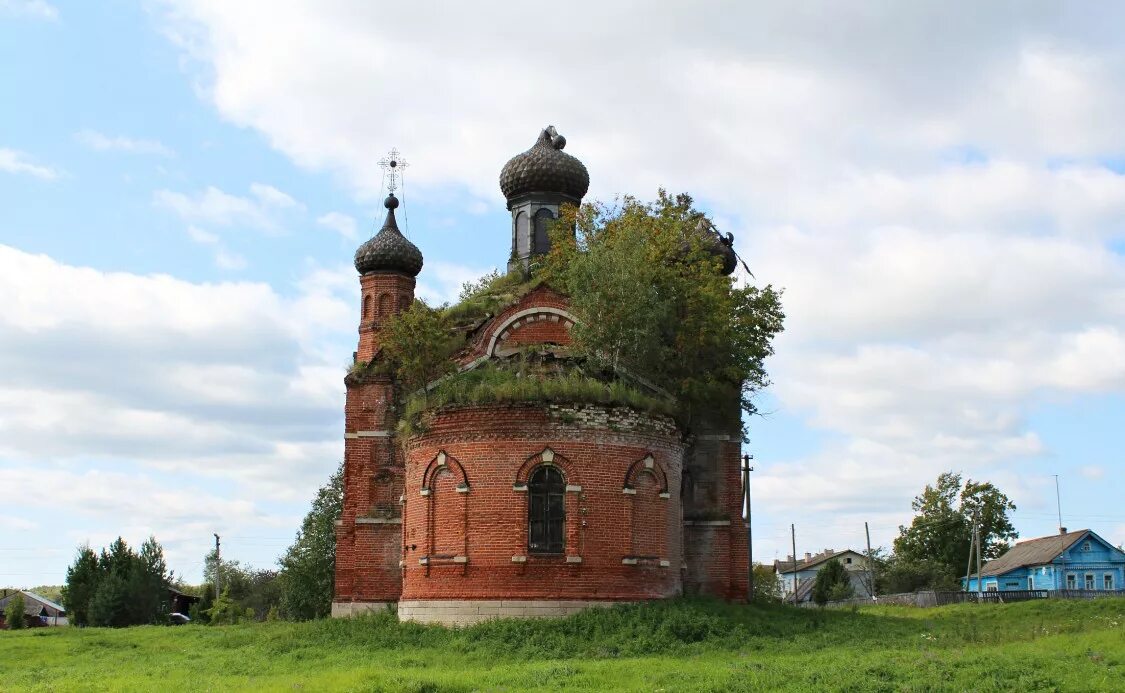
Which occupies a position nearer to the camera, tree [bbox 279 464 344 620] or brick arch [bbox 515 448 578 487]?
brick arch [bbox 515 448 578 487]

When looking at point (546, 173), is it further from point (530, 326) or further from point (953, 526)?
point (953, 526)

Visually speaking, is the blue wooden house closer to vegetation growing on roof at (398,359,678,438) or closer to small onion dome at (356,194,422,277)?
small onion dome at (356,194,422,277)

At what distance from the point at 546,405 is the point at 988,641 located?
9217mm

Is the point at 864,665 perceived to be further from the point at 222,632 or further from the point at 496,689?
the point at 222,632

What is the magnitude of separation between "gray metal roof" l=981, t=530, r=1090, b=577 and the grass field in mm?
30186

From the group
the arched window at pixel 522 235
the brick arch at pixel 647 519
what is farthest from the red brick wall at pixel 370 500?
the brick arch at pixel 647 519

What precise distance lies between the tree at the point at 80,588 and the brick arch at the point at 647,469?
88.4 ft

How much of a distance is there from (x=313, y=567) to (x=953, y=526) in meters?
36.9

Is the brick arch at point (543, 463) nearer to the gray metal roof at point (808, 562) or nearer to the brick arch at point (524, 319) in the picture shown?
the brick arch at point (524, 319)

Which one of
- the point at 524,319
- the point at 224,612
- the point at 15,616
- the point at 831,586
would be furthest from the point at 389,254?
the point at 831,586

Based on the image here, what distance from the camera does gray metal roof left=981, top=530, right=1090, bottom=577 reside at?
2179 inches

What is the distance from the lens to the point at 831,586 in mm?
57812

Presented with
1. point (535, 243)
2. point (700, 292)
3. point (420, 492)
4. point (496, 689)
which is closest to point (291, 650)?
point (420, 492)

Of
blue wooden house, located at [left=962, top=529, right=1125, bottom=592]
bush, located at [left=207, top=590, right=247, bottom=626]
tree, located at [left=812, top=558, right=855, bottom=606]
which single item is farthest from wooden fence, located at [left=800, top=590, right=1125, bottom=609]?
bush, located at [left=207, top=590, right=247, bottom=626]
